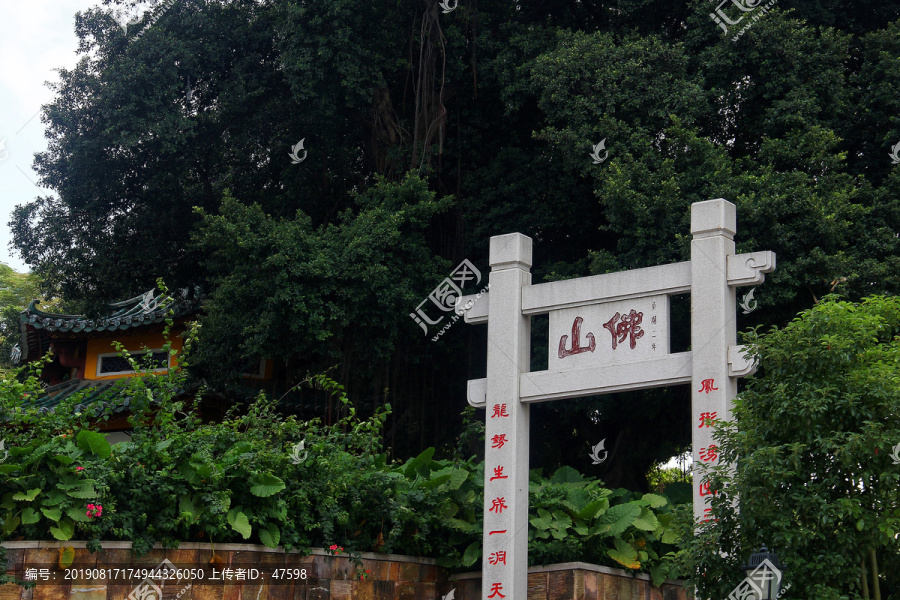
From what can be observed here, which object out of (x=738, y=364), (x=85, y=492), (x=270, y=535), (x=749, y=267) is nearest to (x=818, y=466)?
(x=738, y=364)

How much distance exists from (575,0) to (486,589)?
907cm

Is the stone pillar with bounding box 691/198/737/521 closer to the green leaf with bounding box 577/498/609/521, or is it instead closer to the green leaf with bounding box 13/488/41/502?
the green leaf with bounding box 577/498/609/521

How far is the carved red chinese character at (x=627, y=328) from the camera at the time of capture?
7320 mm

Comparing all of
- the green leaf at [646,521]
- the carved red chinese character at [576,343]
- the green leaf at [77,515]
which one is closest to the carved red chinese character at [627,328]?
the carved red chinese character at [576,343]

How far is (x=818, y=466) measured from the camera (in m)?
5.21

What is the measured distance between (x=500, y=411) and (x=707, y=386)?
1605mm

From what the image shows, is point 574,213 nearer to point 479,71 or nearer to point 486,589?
point 479,71

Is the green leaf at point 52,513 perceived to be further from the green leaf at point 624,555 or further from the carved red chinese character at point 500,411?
the green leaf at point 624,555

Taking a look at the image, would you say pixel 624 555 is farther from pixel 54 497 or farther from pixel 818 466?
pixel 54 497

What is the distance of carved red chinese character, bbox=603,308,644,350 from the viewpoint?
24.0ft

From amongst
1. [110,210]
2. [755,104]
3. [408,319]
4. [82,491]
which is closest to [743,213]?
[755,104]

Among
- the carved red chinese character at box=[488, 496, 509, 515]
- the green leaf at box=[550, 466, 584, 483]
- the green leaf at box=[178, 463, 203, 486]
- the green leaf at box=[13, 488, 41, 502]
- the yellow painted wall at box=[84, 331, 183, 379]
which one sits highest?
the yellow painted wall at box=[84, 331, 183, 379]

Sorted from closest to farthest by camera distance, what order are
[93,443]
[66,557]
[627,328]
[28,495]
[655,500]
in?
1. [28,495]
2. [66,557]
3. [93,443]
4. [627,328]
5. [655,500]

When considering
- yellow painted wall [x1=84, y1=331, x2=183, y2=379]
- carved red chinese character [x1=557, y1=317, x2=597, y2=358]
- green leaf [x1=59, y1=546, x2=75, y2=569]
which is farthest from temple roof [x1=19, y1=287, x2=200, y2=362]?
carved red chinese character [x1=557, y1=317, x2=597, y2=358]
